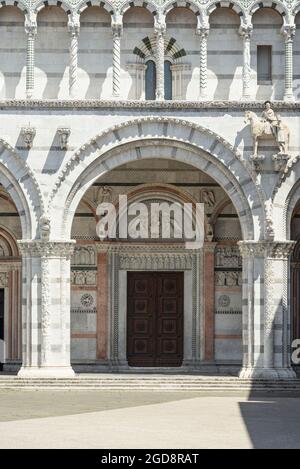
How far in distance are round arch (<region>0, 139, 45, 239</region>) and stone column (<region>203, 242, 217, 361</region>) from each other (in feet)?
16.7

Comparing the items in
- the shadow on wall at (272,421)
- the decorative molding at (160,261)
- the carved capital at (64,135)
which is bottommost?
the shadow on wall at (272,421)

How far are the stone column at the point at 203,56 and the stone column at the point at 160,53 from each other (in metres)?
0.84

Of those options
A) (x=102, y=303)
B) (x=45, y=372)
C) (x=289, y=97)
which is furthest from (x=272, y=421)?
(x=102, y=303)

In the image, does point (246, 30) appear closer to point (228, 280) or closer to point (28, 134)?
point (28, 134)

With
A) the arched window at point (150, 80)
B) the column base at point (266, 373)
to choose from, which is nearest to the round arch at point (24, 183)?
the arched window at point (150, 80)

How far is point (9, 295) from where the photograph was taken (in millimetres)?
37688

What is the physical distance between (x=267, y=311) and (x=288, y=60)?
5779 millimetres

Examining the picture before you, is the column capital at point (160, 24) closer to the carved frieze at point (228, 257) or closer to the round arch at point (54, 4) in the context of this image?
the round arch at point (54, 4)

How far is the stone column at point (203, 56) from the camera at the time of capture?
114 feet

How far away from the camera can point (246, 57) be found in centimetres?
3497

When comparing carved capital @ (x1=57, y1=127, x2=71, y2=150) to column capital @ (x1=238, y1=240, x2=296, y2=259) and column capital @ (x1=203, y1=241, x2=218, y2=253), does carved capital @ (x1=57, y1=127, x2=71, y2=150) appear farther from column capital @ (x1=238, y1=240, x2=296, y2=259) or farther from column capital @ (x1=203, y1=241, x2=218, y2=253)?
column capital @ (x1=203, y1=241, x2=218, y2=253)

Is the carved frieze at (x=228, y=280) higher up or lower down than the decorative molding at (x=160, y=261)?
lower down
